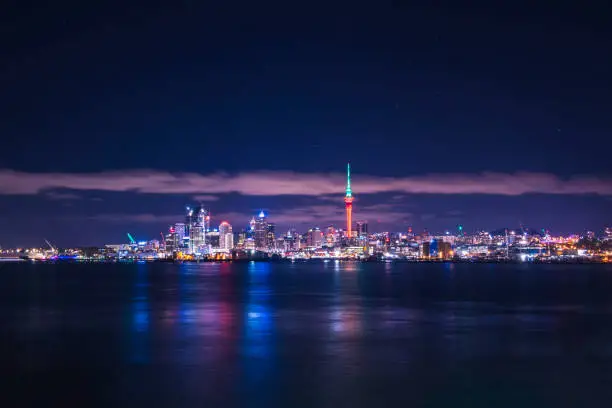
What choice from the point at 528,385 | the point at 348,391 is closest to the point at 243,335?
the point at 348,391

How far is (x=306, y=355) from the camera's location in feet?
85.7

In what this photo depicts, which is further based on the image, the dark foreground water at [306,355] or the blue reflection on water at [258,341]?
the blue reflection on water at [258,341]

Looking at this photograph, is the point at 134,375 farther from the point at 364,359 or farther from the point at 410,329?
the point at 410,329

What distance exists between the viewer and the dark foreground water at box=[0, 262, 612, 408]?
19344 millimetres

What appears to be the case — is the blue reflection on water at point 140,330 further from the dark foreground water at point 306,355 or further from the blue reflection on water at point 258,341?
the blue reflection on water at point 258,341

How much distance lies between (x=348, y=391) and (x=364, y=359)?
17.6 feet

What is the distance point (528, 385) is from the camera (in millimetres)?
20391

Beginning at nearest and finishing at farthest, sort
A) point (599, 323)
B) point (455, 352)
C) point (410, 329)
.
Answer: point (455, 352) → point (410, 329) → point (599, 323)

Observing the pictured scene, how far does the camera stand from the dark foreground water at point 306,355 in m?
19.3

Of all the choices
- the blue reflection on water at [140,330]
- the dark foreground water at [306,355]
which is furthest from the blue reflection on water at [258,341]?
the blue reflection on water at [140,330]

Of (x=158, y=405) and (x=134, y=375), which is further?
(x=134, y=375)

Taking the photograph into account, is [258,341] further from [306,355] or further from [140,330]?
[140,330]

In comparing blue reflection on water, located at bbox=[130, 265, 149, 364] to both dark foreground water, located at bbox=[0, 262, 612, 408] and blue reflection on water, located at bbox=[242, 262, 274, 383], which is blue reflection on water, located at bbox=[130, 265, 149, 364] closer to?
dark foreground water, located at bbox=[0, 262, 612, 408]

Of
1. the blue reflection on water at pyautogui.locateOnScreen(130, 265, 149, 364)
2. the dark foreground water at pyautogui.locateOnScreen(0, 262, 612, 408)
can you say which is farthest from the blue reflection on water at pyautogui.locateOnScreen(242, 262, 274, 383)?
the blue reflection on water at pyautogui.locateOnScreen(130, 265, 149, 364)
